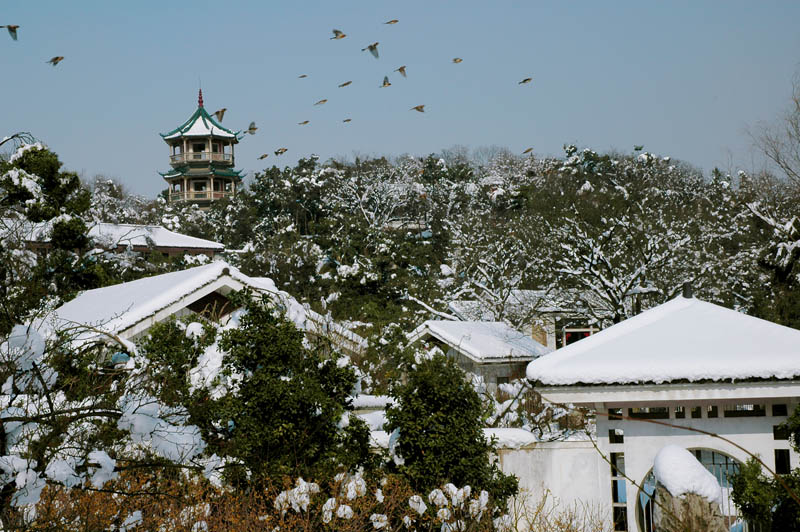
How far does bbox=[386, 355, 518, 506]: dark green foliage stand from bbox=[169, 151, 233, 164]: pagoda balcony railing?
66.9 meters

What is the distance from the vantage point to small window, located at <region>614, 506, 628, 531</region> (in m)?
9.76

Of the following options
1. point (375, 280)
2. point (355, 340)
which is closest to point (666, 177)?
point (375, 280)

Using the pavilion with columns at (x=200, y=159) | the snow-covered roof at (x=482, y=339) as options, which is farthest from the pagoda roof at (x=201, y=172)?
the snow-covered roof at (x=482, y=339)

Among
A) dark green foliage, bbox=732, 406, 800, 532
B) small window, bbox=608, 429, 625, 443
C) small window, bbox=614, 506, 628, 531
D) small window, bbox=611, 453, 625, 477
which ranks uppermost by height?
small window, bbox=608, 429, 625, 443

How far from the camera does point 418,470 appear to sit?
9.09m

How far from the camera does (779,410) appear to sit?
9500mm

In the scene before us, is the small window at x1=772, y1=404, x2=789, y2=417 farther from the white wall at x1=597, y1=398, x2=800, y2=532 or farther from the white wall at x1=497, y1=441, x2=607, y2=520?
the white wall at x1=497, y1=441, x2=607, y2=520

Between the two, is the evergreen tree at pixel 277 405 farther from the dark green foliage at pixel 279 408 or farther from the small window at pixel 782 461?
the small window at pixel 782 461

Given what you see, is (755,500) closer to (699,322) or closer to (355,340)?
(699,322)

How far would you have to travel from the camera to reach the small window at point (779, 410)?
948 cm

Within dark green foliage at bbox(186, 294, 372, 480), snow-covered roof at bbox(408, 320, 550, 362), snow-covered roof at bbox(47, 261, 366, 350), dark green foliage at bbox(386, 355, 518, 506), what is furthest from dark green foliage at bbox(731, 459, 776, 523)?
snow-covered roof at bbox(408, 320, 550, 362)

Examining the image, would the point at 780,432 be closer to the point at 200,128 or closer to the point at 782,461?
the point at 782,461

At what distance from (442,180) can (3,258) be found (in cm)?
3545

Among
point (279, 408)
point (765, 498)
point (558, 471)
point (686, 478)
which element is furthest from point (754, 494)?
point (279, 408)
